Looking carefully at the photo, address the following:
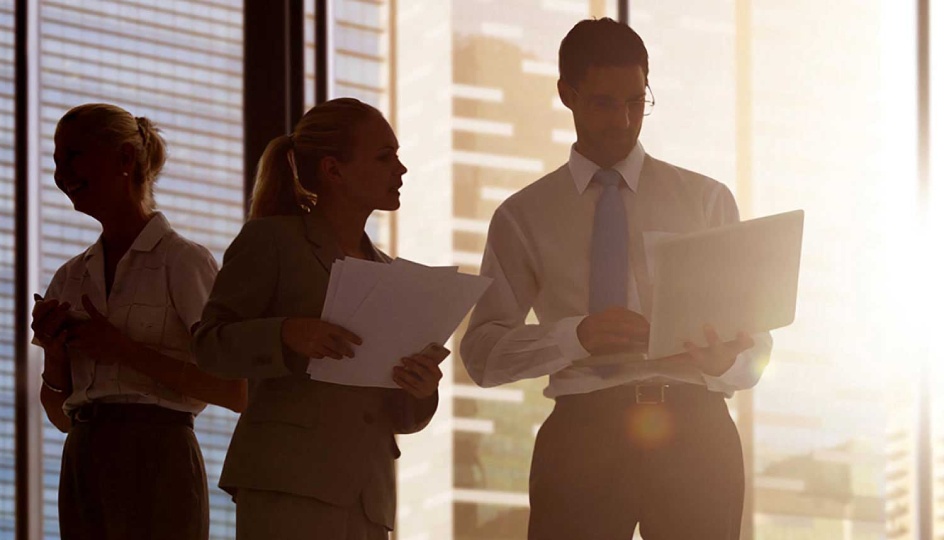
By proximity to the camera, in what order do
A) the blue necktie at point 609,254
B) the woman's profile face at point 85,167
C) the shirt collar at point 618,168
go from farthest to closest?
the woman's profile face at point 85,167 < the shirt collar at point 618,168 < the blue necktie at point 609,254

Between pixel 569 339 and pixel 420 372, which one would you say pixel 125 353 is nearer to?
pixel 420 372

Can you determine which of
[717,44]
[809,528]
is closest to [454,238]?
[717,44]

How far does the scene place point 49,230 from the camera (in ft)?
13.0

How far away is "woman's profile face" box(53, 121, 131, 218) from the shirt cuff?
3.36 feet

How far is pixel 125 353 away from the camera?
2.33 m

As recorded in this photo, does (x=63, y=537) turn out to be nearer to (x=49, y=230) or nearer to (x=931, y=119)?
(x=49, y=230)

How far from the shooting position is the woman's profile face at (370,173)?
2213 mm

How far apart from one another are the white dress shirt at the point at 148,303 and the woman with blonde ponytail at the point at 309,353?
0.96ft

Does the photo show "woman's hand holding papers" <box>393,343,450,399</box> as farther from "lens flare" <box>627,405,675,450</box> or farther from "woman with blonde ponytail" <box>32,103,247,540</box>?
"woman with blonde ponytail" <box>32,103,247,540</box>

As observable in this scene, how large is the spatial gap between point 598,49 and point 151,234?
1.00 m

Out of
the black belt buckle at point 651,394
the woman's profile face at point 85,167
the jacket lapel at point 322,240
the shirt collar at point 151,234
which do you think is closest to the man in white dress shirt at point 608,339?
the black belt buckle at point 651,394

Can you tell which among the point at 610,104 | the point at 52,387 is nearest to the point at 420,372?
the point at 610,104

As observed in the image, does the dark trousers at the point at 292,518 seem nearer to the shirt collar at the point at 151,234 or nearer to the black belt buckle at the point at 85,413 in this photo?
the black belt buckle at the point at 85,413

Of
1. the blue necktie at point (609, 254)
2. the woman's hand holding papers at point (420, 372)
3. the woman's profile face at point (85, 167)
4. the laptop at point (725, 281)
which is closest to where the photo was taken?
the laptop at point (725, 281)
